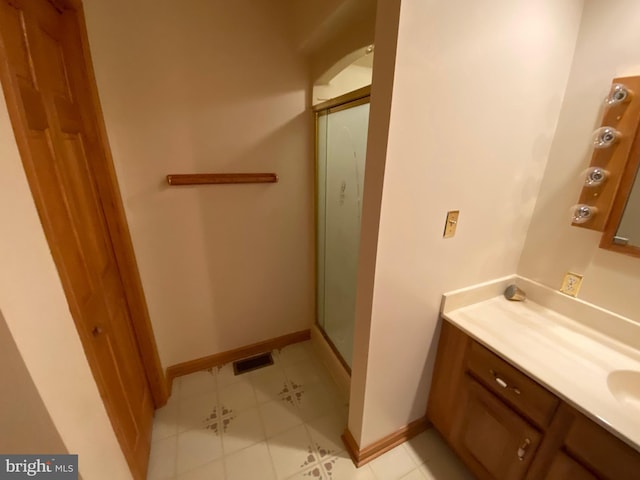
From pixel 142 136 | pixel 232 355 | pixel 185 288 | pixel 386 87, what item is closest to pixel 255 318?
pixel 232 355

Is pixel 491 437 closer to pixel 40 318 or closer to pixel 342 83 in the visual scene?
pixel 40 318

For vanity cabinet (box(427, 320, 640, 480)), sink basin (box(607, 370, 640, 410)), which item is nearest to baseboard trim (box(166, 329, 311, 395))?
vanity cabinet (box(427, 320, 640, 480))

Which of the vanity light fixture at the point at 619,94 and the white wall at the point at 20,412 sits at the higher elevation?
the vanity light fixture at the point at 619,94

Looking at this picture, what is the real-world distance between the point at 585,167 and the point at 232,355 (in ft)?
7.45

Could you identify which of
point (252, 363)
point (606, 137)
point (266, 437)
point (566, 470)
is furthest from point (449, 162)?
point (252, 363)

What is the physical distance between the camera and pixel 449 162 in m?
0.97

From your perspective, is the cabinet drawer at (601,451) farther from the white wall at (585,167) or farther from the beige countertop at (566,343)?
the white wall at (585,167)

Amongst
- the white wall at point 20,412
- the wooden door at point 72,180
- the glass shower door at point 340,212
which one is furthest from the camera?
the glass shower door at point 340,212

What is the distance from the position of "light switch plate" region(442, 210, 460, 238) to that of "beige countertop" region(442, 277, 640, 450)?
0.30 meters

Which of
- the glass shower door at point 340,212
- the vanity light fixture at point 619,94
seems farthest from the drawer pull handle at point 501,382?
the vanity light fixture at point 619,94

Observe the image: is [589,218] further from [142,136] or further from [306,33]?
[142,136]

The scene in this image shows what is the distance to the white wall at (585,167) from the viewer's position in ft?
3.20

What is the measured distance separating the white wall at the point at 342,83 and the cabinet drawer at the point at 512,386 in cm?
156

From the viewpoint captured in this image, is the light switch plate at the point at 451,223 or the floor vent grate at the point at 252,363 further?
the floor vent grate at the point at 252,363
